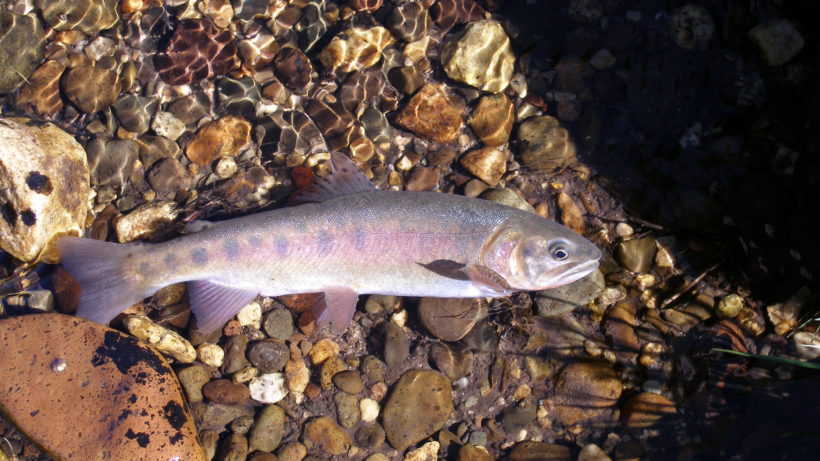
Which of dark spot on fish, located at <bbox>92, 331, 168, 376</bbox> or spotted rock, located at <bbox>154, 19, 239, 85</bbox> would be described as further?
spotted rock, located at <bbox>154, 19, 239, 85</bbox>

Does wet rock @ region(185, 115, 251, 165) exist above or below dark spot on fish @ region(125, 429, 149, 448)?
above

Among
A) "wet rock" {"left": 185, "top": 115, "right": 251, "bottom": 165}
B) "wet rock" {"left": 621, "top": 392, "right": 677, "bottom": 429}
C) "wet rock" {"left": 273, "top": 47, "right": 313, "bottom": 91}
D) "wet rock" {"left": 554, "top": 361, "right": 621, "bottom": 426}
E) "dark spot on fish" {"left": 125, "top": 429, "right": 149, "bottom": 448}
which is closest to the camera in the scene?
"dark spot on fish" {"left": 125, "top": 429, "right": 149, "bottom": 448}

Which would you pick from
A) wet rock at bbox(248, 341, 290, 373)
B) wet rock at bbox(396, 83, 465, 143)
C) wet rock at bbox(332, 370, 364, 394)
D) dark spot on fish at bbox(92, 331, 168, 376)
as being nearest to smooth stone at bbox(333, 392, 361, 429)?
wet rock at bbox(332, 370, 364, 394)

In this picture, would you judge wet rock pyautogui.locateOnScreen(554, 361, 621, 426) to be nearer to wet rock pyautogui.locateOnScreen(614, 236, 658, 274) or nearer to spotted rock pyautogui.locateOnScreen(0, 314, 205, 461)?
wet rock pyautogui.locateOnScreen(614, 236, 658, 274)

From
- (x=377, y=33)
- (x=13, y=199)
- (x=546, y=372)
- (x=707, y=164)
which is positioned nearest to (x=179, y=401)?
(x=13, y=199)

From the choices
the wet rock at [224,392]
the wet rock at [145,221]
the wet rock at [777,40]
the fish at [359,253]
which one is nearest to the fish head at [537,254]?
the fish at [359,253]


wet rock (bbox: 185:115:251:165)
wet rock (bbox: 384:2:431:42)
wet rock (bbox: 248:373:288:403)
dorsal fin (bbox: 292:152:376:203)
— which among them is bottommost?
wet rock (bbox: 248:373:288:403)

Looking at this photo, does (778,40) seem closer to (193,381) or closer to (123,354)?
(193,381)
